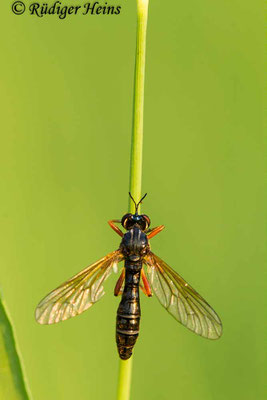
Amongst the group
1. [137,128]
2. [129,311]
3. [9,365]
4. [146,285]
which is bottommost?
[9,365]

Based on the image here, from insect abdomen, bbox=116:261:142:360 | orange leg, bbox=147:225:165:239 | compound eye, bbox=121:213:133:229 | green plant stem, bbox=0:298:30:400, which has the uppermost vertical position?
compound eye, bbox=121:213:133:229

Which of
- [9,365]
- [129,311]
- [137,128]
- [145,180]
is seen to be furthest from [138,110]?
[145,180]

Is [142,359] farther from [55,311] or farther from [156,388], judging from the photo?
[55,311]

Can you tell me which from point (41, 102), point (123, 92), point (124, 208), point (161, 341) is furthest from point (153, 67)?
point (161, 341)

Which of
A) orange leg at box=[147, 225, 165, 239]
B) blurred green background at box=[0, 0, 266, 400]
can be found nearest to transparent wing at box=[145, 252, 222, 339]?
orange leg at box=[147, 225, 165, 239]

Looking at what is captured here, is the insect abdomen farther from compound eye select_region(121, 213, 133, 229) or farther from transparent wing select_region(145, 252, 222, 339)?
compound eye select_region(121, 213, 133, 229)

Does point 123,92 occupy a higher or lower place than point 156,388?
higher

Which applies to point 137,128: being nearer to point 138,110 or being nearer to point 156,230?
point 138,110
